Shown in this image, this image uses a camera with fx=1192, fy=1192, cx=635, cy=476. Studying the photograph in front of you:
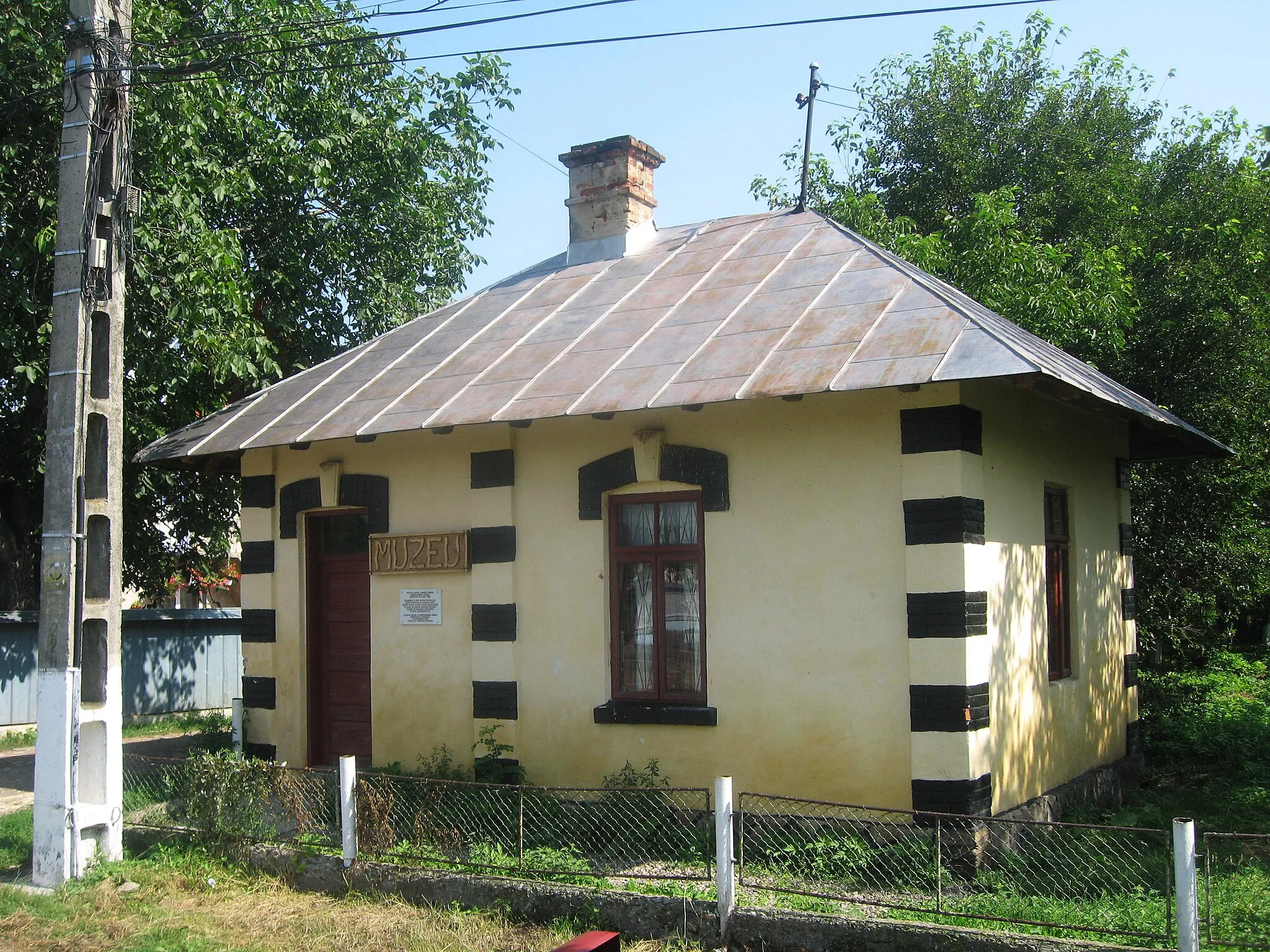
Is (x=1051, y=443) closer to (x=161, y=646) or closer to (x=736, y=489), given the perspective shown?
(x=736, y=489)

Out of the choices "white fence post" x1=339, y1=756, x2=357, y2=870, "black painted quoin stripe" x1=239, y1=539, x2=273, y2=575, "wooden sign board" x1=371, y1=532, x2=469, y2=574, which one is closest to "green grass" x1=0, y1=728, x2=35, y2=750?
"black painted quoin stripe" x1=239, y1=539, x2=273, y2=575

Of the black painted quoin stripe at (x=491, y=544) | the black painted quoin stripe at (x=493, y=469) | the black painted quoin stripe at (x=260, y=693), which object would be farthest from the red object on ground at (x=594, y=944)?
the black painted quoin stripe at (x=260, y=693)

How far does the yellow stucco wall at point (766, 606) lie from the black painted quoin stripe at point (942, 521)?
138 millimetres

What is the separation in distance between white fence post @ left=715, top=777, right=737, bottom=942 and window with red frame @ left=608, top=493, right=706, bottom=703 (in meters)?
2.36

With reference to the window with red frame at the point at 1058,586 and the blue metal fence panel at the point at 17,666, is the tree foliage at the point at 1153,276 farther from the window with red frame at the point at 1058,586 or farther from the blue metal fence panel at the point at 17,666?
the blue metal fence panel at the point at 17,666

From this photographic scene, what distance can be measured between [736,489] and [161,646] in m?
12.5

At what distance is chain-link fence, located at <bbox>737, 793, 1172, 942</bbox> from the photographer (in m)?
6.42

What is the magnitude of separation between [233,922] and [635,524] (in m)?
3.99

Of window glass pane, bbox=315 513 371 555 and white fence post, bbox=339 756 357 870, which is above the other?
window glass pane, bbox=315 513 371 555

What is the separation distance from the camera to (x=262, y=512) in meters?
11.2

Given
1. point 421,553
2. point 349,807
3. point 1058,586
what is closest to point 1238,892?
point 1058,586

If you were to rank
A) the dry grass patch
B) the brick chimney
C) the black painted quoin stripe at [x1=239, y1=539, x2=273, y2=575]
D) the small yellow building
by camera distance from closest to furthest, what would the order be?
the dry grass patch → the small yellow building → the black painted quoin stripe at [x1=239, y1=539, x2=273, y2=575] → the brick chimney

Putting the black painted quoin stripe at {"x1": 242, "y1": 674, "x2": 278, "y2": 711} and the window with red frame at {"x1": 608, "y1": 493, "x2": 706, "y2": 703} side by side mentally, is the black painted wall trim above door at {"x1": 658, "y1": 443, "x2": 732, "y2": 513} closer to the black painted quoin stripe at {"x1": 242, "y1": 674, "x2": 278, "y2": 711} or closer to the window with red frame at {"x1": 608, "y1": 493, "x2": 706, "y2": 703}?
the window with red frame at {"x1": 608, "y1": 493, "x2": 706, "y2": 703}

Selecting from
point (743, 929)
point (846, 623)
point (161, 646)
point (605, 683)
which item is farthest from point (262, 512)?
point (161, 646)
